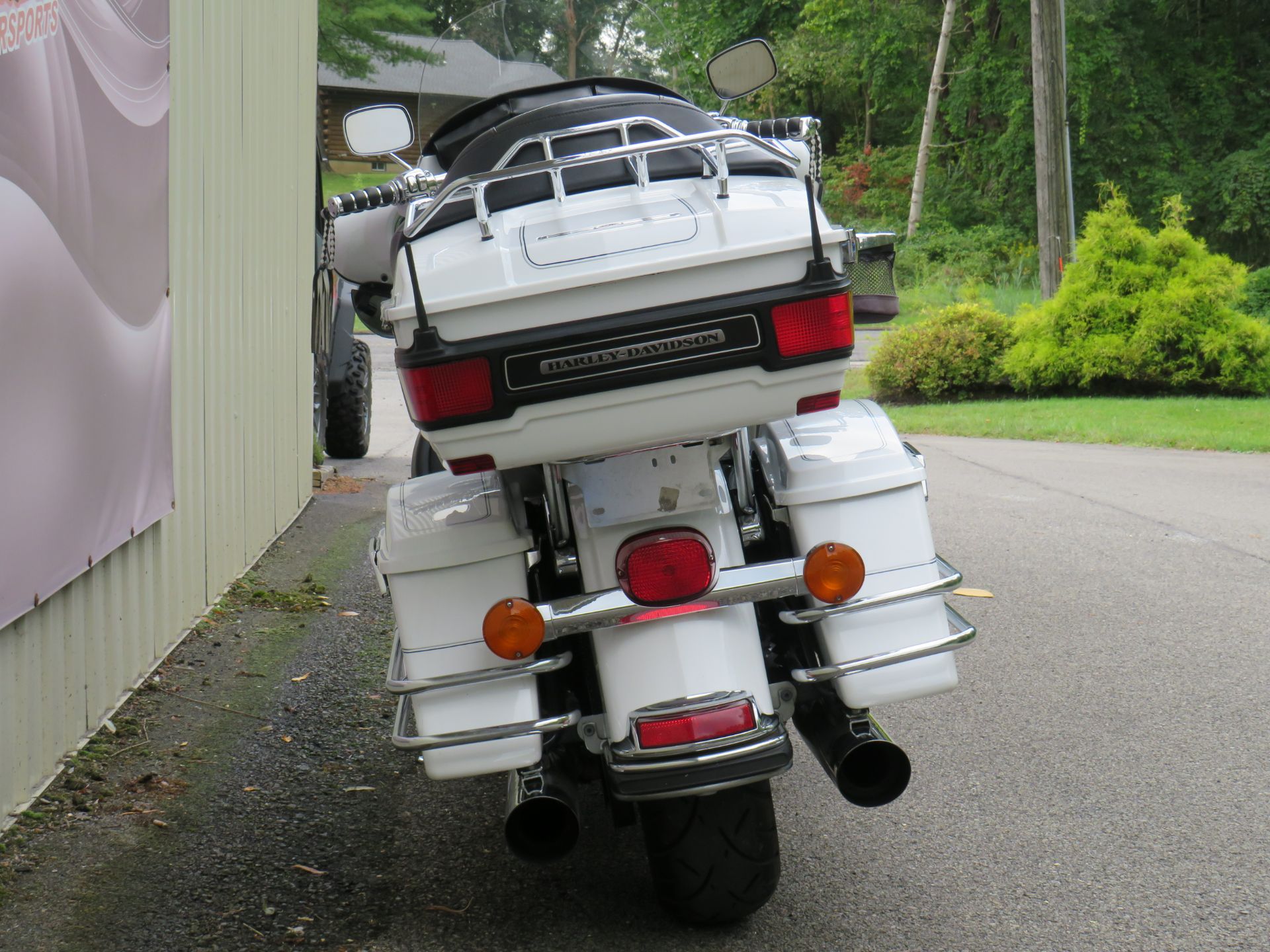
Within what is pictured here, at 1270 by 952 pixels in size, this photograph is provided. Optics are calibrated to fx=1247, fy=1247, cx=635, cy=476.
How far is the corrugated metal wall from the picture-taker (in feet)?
11.0

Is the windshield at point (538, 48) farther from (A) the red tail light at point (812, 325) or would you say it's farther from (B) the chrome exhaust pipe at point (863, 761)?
(B) the chrome exhaust pipe at point (863, 761)

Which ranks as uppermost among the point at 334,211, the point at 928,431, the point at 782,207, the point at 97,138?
the point at 97,138

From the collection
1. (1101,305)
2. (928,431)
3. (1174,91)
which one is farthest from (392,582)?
(1174,91)

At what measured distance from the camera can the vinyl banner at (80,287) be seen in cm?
287

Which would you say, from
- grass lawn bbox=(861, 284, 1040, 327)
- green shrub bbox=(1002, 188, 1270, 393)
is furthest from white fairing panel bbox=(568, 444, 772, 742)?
grass lawn bbox=(861, 284, 1040, 327)

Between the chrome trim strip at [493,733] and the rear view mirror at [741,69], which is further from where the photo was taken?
the rear view mirror at [741,69]

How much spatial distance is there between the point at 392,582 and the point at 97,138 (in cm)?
182

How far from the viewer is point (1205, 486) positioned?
829 cm

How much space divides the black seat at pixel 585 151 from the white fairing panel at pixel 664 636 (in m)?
0.55

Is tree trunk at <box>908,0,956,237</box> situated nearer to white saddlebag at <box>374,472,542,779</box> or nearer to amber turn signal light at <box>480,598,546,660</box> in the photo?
white saddlebag at <box>374,472,542,779</box>

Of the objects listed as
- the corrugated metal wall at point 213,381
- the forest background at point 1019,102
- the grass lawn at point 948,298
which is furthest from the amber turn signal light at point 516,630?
the forest background at point 1019,102

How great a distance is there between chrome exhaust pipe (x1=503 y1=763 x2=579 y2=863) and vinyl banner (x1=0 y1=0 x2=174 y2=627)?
1.32 metres

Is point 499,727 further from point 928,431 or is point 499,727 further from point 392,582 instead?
point 928,431

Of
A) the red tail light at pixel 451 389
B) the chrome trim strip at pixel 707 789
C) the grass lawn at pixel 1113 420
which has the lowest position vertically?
the grass lawn at pixel 1113 420
